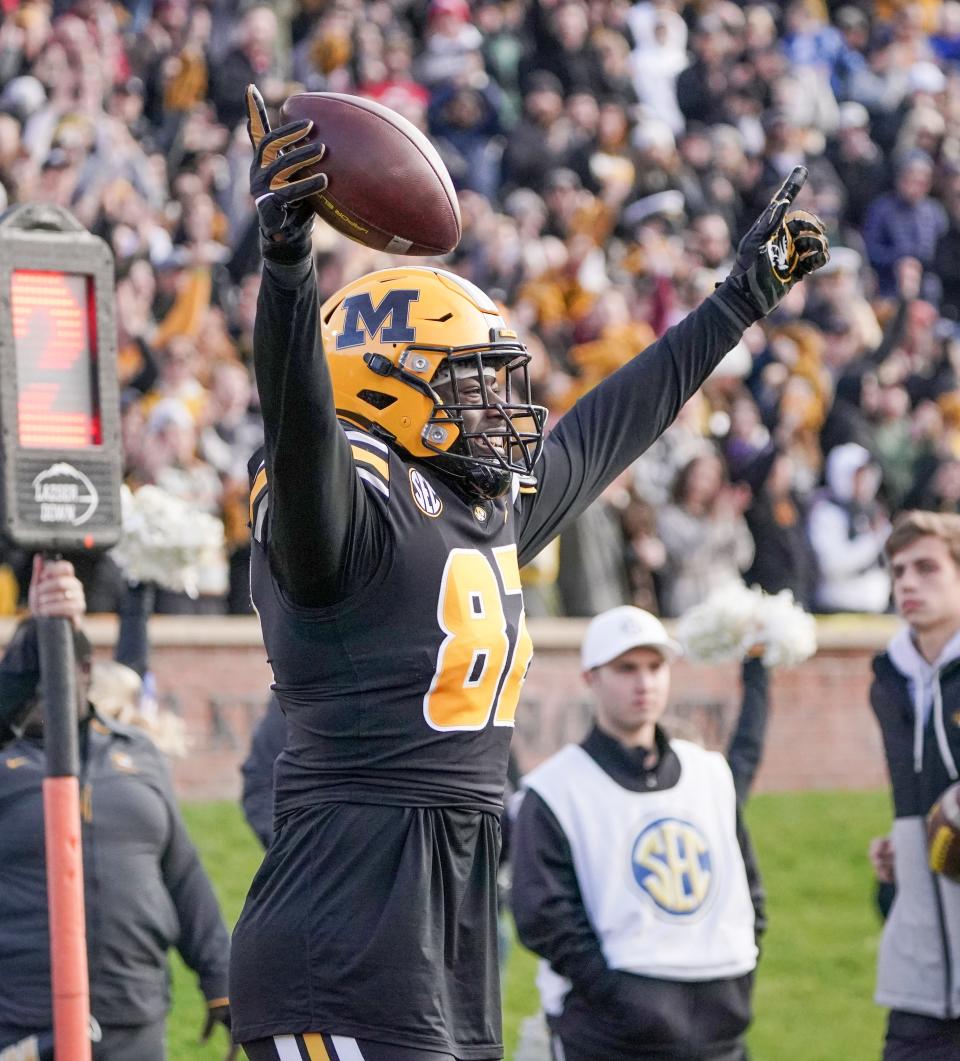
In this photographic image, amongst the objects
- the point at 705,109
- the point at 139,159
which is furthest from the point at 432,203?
the point at 705,109

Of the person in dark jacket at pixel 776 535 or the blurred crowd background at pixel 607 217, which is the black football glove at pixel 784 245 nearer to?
the blurred crowd background at pixel 607 217

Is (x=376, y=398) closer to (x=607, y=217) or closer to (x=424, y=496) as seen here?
(x=424, y=496)

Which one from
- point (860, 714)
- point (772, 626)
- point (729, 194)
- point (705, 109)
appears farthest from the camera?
point (705, 109)

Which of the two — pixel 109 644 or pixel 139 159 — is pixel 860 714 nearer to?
pixel 109 644

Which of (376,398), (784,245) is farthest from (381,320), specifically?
(784,245)

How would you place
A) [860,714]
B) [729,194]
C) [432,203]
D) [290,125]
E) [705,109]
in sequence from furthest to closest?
[705,109], [729,194], [860,714], [432,203], [290,125]

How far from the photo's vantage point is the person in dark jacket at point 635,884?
19.4 ft

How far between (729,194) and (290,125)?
1317 cm

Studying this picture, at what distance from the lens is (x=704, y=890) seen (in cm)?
606

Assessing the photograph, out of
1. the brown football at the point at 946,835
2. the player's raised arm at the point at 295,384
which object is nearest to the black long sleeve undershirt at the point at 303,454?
the player's raised arm at the point at 295,384

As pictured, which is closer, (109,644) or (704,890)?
(704,890)

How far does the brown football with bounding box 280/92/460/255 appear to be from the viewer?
373cm

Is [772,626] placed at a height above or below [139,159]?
below

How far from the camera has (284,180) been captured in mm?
3416
